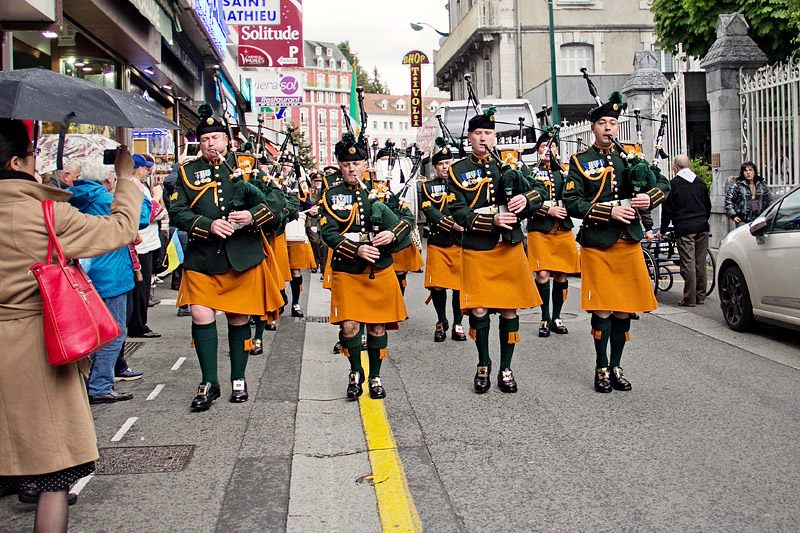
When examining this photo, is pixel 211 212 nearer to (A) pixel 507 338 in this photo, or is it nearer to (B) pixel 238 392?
(B) pixel 238 392

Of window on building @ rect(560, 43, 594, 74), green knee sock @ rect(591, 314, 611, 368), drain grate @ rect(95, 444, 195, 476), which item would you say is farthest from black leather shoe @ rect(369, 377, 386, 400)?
window on building @ rect(560, 43, 594, 74)

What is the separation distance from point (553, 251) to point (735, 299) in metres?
1.98

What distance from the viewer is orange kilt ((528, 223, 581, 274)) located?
9195 mm

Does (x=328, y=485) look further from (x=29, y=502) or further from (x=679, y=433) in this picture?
(x=679, y=433)

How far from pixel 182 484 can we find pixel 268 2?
51.6ft

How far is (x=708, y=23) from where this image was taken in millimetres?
22234

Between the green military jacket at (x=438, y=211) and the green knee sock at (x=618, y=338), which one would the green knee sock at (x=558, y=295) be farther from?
the green knee sock at (x=618, y=338)

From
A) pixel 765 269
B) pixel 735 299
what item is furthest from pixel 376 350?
pixel 735 299

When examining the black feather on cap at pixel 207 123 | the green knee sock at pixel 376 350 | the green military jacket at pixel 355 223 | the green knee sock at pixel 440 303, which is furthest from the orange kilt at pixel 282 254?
the green knee sock at pixel 376 350

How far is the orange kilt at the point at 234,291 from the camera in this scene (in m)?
6.05

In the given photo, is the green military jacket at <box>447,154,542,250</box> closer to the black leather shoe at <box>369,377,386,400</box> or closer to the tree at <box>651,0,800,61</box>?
the black leather shoe at <box>369,377,386,400</box>

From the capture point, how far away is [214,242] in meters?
6.06

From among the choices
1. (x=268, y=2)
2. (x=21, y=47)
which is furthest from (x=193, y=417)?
(x=268, y=2)

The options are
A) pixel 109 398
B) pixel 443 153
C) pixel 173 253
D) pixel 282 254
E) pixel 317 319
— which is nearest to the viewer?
pixel 109 398
